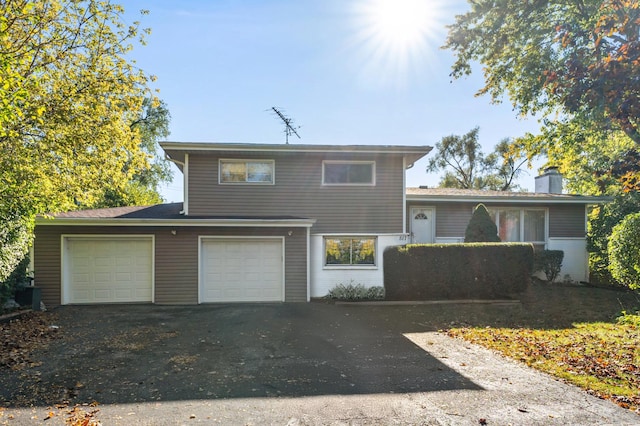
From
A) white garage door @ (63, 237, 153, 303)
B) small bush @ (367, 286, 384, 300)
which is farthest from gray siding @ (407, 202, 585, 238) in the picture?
white garage door @ (63, 237, 153, 303)

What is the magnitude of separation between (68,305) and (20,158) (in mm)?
4399

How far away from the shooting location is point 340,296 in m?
11.2

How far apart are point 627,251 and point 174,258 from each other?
12.7 metres

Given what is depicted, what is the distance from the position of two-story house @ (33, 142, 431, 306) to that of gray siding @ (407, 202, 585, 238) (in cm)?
315

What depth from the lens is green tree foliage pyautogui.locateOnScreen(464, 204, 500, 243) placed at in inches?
507

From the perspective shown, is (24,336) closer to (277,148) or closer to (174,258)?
(174,258)

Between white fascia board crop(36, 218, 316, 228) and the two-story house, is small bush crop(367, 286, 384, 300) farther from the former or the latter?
white fascia board crop(36, 218, 316, 228)

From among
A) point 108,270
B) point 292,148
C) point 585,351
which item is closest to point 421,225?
point 292,148

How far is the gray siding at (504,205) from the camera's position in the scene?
567 inches

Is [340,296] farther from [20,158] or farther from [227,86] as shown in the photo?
[20,158]

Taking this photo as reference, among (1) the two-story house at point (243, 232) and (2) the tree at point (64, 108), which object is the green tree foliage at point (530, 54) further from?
(2) the tree at point (64, 108)

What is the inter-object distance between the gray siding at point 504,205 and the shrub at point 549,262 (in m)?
0.93

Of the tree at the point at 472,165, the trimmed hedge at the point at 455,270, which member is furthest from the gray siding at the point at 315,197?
the tree at the point at 472,165

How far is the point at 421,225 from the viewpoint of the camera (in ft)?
47.0
